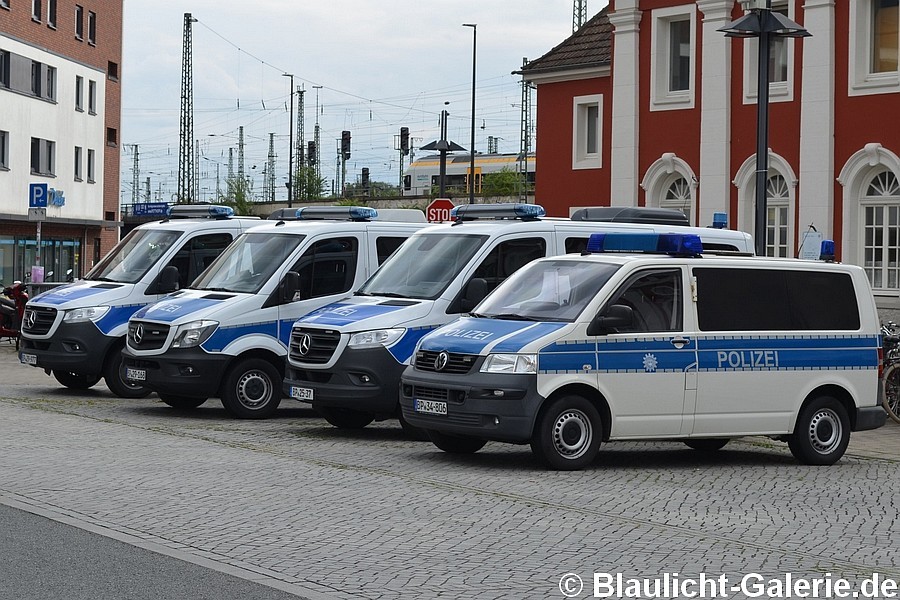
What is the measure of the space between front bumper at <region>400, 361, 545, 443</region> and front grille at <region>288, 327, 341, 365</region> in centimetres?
229

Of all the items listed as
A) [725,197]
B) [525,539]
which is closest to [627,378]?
[525,539]

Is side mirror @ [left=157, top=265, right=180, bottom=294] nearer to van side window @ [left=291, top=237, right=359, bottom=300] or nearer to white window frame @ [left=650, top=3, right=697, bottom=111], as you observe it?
van side window @ [left=291, top=237, right=359, bottom=300]

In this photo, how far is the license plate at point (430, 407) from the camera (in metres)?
12.9

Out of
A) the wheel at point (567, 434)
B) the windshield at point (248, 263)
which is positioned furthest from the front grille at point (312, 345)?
the wheel at point (567, 434)

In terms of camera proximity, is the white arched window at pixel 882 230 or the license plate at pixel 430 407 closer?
the license plate at pixel 430 407

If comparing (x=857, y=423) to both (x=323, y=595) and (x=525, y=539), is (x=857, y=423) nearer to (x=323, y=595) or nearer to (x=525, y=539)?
(x=525, y=539)

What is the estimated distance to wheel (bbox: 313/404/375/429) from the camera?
16094 mm

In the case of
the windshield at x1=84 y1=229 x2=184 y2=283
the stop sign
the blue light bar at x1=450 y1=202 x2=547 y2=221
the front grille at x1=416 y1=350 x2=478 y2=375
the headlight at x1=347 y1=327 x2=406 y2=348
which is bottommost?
the front grille at x1=416 y1=350 x2=478 y2=375

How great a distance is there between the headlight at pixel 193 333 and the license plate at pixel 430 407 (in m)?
4.49

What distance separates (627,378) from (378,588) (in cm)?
563

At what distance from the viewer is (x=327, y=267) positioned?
1773 centimetres

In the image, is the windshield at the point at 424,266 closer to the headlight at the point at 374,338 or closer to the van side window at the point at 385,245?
the headlight at the point at 374,338

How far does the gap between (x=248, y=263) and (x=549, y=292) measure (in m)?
5.63

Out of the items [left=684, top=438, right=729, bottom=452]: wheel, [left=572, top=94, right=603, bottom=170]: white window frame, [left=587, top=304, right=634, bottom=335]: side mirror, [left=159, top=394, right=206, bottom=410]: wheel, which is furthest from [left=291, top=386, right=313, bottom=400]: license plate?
[left=572, top=94, right=603, bottom=170]: white window frame
